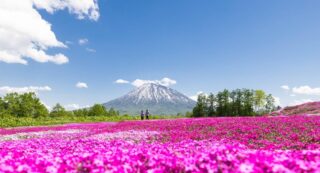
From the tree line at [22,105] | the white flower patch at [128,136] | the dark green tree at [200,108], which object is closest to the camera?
the white flower patch at [128,136]

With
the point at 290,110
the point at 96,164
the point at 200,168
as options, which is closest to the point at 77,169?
the point at 96,164

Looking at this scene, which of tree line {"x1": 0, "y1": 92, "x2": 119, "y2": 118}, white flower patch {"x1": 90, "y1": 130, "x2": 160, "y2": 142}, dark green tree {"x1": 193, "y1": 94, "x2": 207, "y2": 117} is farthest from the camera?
dark green tree {"x1": 193, "y1": 94, "x2": 207, "y2": 117}

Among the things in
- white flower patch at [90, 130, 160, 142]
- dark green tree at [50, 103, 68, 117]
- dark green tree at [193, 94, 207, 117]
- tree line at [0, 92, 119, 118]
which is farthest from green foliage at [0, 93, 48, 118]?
white flower patch at [90, 130, 160, 142]

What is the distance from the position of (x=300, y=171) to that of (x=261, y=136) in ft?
40.5

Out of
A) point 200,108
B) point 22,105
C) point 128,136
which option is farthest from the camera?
point 200,108

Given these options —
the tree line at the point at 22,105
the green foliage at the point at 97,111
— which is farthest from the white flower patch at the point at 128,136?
the green foliage at the point at 97,111

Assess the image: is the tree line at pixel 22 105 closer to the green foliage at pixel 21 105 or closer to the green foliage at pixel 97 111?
the green foliage at pixel 21 105

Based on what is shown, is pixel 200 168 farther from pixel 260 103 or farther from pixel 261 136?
pixel 260 103

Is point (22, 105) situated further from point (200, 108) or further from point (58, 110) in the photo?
point (200, 108)

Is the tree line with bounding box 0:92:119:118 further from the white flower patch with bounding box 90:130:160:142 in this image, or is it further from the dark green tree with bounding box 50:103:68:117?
the white flower patch with bounding box 90:130:160:142

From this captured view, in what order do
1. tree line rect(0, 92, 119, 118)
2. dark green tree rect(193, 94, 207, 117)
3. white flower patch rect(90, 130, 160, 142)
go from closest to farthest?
white flower patch rect(90, 130, 160, 142)
tree line rect(0, 92, 119, 118)
dark green tree rect(193, 94, 207, 117)

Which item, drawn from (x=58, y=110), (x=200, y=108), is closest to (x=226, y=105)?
(x=200, y=108)

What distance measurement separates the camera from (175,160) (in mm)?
6637

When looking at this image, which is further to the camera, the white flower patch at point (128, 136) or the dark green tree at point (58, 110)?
the dark green tree at point (58, 110)
